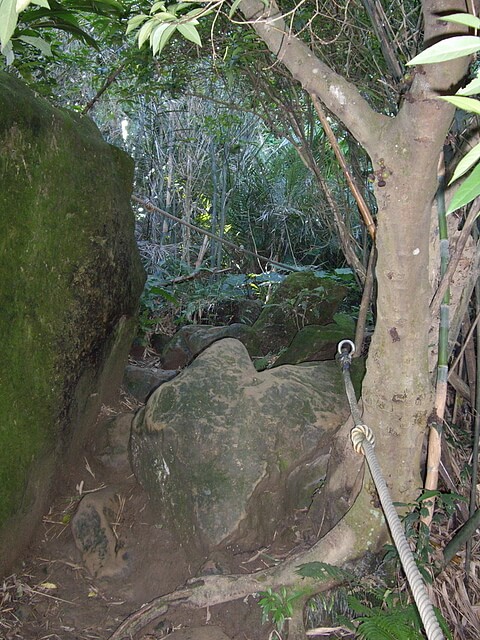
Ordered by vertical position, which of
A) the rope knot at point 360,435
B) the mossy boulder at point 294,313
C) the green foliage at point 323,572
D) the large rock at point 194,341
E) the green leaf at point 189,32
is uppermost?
the green leaf at point 189,32

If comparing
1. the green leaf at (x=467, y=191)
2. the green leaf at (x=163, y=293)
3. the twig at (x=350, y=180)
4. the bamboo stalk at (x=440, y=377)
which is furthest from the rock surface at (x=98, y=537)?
the green leaf at (x=467, y=191)

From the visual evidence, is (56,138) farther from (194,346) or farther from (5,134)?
(194,346)

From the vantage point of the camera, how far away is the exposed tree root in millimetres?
2188

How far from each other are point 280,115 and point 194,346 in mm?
1919

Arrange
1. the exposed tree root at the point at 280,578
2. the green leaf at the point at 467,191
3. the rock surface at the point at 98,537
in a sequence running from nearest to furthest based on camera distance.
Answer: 1. the green leaf at the point at 467,191
2. the exposed tree root at the point at 280,578
3. the rock surface at the point at 98,537

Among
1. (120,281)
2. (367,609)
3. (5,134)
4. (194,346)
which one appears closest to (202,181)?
(194,346)

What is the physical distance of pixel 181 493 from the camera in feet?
9.00

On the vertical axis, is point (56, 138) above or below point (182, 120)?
below

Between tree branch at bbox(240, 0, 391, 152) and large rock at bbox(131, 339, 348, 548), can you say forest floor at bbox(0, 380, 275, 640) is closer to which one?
large rock at bbox(131, 339, 348, 548)

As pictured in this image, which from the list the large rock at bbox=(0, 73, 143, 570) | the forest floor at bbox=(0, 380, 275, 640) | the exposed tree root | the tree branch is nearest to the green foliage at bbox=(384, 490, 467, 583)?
the exposed tree root

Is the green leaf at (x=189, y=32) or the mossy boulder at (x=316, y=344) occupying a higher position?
the green leaf at (x=189, y=32)

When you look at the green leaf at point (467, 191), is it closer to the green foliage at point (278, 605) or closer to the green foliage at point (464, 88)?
the green foliage at point (464, 88)

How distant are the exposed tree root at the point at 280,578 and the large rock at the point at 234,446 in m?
0.29

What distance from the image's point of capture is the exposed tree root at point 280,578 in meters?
2.19
